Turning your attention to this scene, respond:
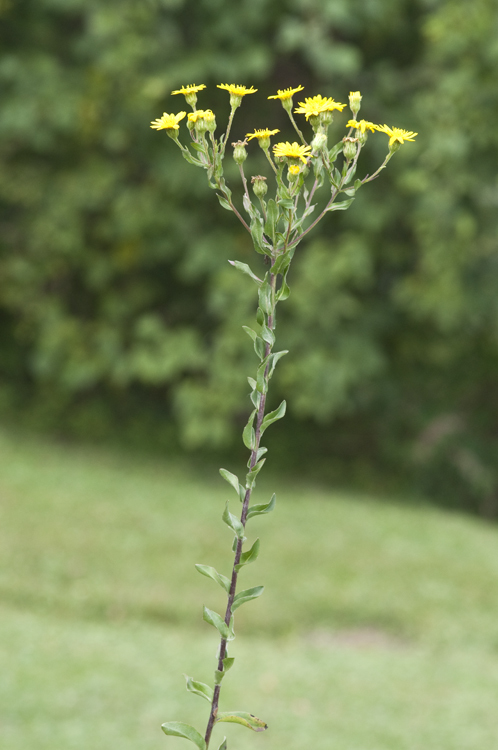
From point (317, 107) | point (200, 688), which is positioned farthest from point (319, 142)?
point (200, 688)

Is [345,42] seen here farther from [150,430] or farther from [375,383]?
[150,430]

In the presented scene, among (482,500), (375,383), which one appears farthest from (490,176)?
(482,500)

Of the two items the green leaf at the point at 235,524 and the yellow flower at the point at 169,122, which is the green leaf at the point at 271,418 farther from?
the yellow flower at the point at 169,122

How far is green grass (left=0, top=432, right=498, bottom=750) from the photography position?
3803 mm

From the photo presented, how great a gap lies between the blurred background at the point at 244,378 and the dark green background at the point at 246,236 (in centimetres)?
3

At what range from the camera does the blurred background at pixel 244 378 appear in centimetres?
456

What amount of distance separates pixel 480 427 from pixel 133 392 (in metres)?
3.67

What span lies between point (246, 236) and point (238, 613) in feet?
10.9

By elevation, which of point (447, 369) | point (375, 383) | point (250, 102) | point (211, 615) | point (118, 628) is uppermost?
point (250, 102)

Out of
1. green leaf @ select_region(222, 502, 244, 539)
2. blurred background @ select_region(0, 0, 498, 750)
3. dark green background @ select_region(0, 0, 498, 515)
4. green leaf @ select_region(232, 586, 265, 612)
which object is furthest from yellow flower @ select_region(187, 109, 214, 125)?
dark green background @ select_region(0, 0, 498, 515)

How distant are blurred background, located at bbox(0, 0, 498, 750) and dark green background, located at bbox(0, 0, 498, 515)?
0.09 ft

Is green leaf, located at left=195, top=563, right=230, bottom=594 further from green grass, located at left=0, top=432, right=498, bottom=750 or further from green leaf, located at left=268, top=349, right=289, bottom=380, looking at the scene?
green grass, located at left=0, top=432, right=498, bottom=750

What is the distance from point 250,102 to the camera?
7.26m

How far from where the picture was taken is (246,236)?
23.3 ft
